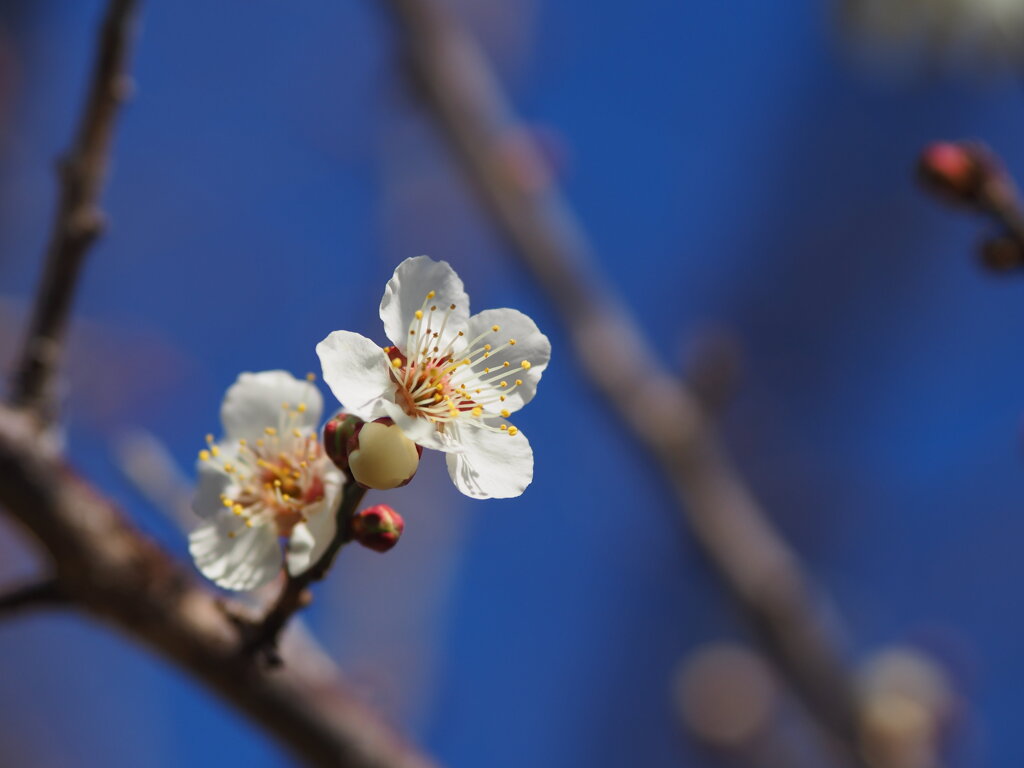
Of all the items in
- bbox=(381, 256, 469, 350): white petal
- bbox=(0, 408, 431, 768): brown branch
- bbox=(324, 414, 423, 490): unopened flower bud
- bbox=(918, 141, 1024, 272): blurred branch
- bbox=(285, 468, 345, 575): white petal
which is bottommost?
bbox=(0, 408, 431, 768): brown branch

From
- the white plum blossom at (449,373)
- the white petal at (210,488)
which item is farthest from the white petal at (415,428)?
the white petal at (210,488)

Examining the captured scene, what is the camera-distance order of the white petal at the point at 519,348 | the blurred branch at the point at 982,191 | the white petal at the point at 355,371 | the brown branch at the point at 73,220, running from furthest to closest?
the blurred branch at the point at 982,191 → the brown branch at the point at 73,220 → the white petal at the point at 519,348 → the white petal at the point at 355,371

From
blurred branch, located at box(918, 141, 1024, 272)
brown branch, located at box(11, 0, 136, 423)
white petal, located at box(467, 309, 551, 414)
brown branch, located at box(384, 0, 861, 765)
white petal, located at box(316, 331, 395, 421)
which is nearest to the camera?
white petal, located at box(316, 331, 395, 421)

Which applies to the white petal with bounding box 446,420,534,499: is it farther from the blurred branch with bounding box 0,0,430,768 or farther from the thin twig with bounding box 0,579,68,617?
the thin twig with bounding box 0,579,68,617

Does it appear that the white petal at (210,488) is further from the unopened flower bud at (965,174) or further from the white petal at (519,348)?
the unopened flower bud at (965,174)

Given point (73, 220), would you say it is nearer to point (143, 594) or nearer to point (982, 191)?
Answer: point (143, 594)

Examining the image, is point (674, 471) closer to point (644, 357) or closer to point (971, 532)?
point (644, 357)

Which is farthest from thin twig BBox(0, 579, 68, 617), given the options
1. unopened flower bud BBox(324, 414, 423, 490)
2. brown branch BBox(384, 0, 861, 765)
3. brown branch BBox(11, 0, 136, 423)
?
brown branch BBox(384, 0, 861, 765)

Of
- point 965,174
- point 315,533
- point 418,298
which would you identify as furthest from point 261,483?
point 965,174
